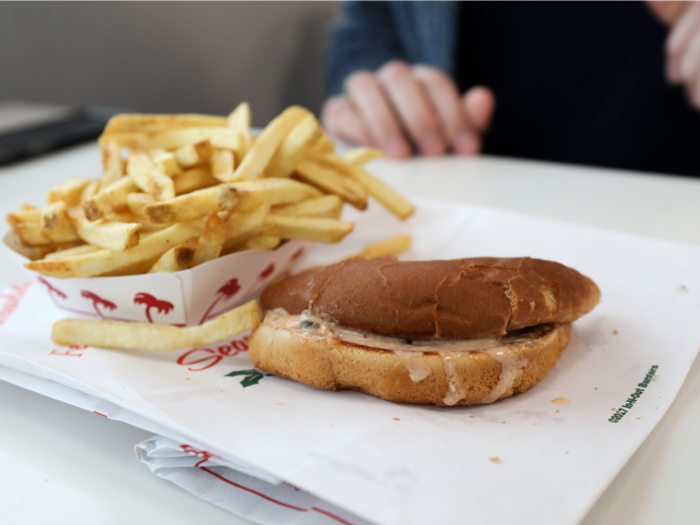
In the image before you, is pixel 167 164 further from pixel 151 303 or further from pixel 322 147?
pixel 322 147

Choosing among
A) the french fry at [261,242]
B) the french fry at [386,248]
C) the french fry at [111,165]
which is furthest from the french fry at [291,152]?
the french fry at [111,165]

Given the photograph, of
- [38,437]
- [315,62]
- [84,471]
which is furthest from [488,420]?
[315,62]

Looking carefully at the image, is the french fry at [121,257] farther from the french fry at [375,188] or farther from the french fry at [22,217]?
the french fry at [375,188]

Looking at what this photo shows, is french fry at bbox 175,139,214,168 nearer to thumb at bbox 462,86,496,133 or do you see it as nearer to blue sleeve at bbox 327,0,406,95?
thumb at bbox 462,86,496,133

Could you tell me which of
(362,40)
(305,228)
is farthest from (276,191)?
(362,40)

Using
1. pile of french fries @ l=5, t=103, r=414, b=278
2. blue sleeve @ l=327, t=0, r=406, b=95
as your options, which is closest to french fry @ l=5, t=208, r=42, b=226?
pile of french fries @ l=5, t=103, r=414, b=278

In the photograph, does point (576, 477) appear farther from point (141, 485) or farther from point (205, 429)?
point (141, 485)
